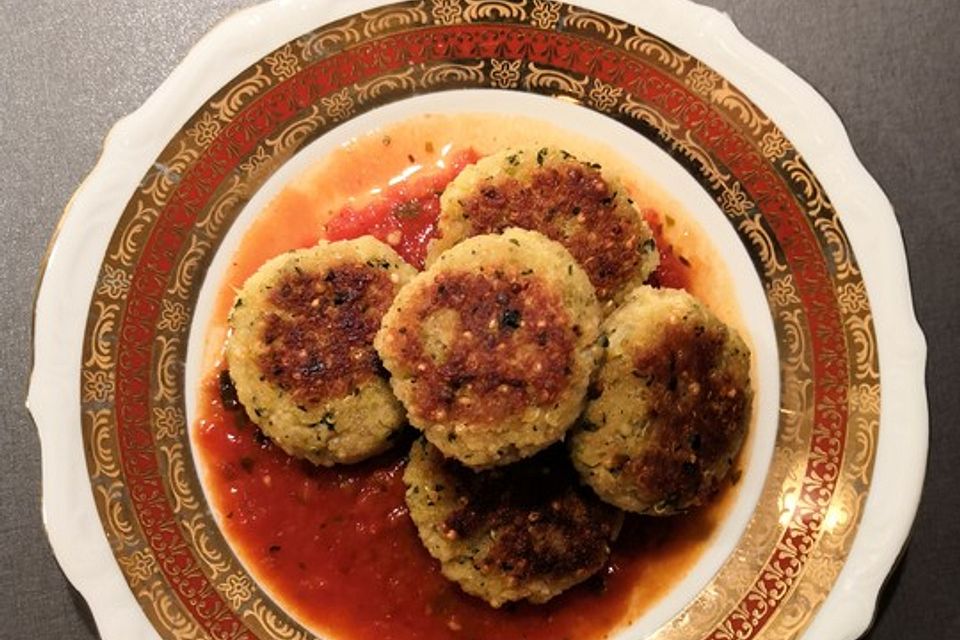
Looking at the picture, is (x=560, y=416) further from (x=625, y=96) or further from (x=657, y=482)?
(x=625, y=96)

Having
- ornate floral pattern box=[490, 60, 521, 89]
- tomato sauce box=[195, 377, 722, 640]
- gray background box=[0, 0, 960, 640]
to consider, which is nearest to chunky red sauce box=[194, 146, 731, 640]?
tomato sauce box=[195, 377, 722, 640]

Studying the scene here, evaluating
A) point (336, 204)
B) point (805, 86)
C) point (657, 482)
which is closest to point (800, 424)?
point (657, 482)

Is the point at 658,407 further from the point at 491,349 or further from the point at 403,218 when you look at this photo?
the point at 403,218

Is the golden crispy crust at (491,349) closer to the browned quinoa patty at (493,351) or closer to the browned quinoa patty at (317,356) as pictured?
the browned quinoa patty at (493,351)

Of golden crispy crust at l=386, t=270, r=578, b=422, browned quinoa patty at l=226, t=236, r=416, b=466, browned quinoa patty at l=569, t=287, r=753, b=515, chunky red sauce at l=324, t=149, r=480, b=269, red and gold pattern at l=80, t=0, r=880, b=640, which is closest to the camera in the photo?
golden crispy crust at l=386, t=270, r=578, b=422

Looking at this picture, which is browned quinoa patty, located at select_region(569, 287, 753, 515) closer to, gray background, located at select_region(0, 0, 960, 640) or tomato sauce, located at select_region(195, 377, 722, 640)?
tomato sauce, located at select_region(195, 377, 722, 640)

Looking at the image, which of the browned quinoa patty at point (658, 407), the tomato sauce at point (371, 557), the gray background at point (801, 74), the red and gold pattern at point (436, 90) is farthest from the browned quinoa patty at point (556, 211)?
the gray background at point (801, 74)
